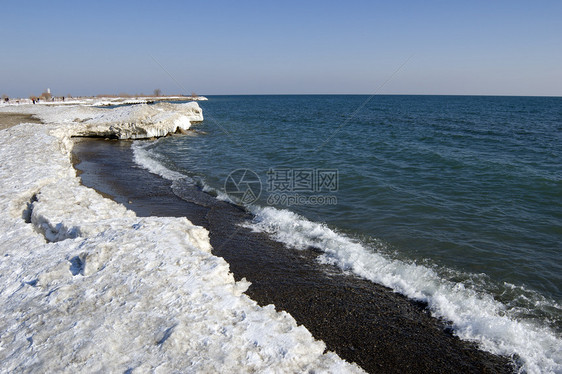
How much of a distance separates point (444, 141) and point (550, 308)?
24492mm

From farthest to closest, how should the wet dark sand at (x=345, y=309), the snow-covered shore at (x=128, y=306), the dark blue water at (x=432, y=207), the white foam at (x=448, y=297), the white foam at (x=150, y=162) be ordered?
1. the white foam at (x=150, y=162)
2. the dark blue water at (x=432, y=207)
3. the white foam at (x=448, y=297)
4. the wet dark sand at (x=345, y=309)
5. the snow-covered shore at (x=128, y=306)

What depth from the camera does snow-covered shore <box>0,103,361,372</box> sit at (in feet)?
14.4

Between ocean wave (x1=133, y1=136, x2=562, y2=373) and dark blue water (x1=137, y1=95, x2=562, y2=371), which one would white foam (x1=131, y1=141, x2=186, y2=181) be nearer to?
dark blue water (x1=137, y1=95, x2=562, y2=371)

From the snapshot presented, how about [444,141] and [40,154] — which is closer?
[40,154]

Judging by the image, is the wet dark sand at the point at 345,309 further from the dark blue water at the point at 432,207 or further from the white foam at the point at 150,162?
Answer: the white foam at the point at 150,162

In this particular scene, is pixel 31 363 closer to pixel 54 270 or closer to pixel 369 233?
pixel 54 270

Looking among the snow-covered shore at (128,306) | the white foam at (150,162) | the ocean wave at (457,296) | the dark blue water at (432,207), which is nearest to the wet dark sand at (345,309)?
the ocean wave at (457,296)

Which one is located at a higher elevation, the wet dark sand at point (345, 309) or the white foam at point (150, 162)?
the white foam at point (150, 162)

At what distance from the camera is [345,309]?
6863mm

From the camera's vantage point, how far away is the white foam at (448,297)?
19.4 ft

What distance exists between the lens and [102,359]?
171 inches

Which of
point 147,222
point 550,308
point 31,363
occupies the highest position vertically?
point 147,222

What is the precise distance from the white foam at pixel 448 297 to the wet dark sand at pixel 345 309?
0.31m

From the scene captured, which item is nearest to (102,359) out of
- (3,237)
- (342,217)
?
(3,237)
